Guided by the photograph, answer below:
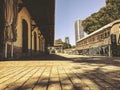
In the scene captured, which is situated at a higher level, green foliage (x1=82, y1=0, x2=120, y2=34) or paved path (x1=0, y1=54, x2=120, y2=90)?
green foliage (x1=82, y1=0, x2=120, y2=34)

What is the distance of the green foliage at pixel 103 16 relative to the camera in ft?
161

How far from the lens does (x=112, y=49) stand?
22.5 meters

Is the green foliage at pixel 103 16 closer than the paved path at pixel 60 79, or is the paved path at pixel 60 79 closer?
the paved path at pixel 60 79

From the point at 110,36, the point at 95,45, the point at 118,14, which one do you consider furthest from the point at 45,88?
the point at 118,14

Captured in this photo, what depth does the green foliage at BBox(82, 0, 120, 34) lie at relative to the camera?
48994 mm

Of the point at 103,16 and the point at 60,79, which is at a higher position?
the point at 103,16

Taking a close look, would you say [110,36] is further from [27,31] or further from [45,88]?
[45,88]

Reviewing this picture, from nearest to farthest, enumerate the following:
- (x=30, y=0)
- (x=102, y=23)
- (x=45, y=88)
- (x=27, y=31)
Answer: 1. (x=45, y=88)
2. (x=30, y=0)
3. (x=27, y=31)
4. (x=102, y=23)

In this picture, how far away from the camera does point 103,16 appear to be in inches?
2045

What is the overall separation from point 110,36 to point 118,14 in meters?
27.7

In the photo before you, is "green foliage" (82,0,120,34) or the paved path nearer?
the paved path

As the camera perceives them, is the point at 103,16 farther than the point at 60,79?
Yes

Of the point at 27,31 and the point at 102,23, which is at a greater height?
the point at 102,23

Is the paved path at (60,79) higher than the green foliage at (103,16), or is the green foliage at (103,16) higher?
the green foliage at (103,16)
